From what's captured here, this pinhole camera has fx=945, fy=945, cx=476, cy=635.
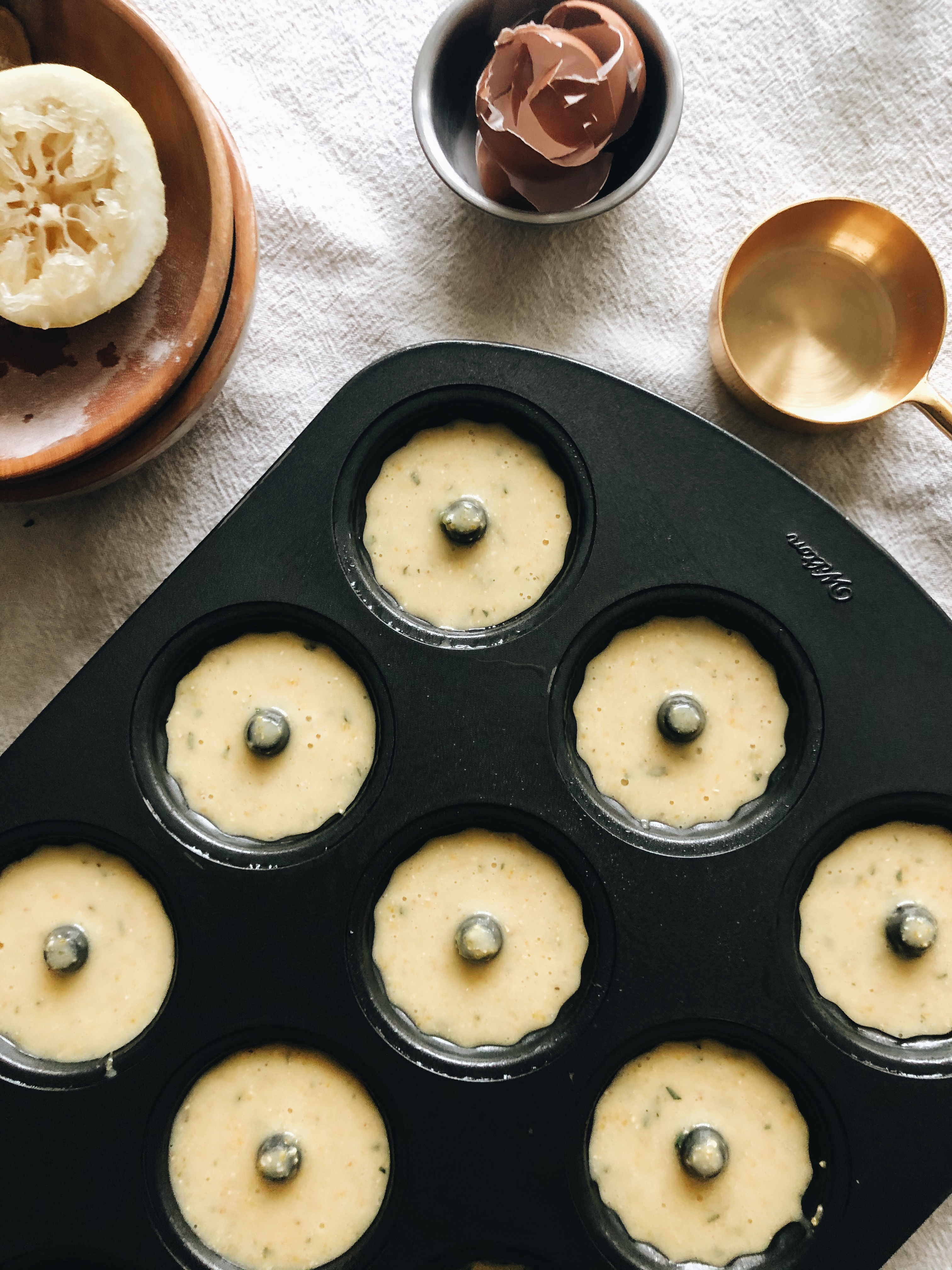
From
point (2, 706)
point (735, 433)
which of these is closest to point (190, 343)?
point (2, 706)

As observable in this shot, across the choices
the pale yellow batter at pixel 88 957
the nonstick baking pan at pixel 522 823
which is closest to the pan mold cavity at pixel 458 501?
the nonstick baking pan at pixel 522 823

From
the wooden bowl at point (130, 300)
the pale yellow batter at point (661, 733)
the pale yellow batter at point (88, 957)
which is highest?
the wooden bowl at point (130, 300)

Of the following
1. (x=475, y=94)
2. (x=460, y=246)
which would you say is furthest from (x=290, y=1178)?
(x=475, y=94)

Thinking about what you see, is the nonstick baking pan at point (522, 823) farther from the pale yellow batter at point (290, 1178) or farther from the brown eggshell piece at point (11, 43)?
the brown eggshell piece at point (11, 43)

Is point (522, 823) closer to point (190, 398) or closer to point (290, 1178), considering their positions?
point (290, 1178)

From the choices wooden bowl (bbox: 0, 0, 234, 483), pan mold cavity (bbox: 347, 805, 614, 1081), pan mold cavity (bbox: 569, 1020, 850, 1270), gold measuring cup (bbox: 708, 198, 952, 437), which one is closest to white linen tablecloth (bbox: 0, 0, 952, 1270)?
gold measuring cup (bbox: 708, 198, 952, 437)

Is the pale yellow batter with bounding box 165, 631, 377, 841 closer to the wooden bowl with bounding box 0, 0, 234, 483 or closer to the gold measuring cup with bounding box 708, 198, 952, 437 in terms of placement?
the wooden bowl with bounding box 0, 0, 234, 483

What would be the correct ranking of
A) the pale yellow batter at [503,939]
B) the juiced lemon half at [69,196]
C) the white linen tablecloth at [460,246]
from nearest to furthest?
the juiced lemon half at [69,196], the pale yellow batter at [503,939], the white linen tablecloth at [460,246]
